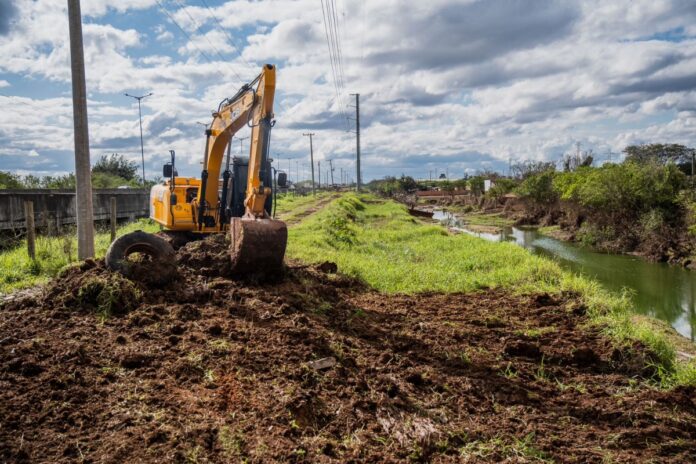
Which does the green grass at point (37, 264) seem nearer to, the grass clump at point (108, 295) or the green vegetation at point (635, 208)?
the grass clump at point (108, 295)

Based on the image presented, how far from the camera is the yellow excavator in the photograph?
7.96 meters

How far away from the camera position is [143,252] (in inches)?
313

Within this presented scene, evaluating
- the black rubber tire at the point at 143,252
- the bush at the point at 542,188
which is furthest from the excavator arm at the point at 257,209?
the bush at the point at 542,188

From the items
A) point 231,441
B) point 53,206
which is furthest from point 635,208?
point 231,441

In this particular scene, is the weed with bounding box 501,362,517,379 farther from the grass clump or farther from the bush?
the bush

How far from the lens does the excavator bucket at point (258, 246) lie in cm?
801

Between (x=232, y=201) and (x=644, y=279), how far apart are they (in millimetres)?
13716

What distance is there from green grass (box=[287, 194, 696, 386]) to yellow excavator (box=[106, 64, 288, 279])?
7.30ft

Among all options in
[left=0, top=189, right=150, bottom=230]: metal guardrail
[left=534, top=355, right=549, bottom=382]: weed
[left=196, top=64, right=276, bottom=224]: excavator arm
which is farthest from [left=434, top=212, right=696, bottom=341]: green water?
[left=0, top=189, right=150, bottom=230]: metal guardrail

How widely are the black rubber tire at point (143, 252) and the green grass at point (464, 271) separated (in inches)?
153

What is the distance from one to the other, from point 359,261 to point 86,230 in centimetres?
585

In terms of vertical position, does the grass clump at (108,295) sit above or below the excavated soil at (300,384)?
above

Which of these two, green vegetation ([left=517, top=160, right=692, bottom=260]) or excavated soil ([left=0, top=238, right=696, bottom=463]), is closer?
excavated soil ([left=0, top=238, right=696, bottom=463])

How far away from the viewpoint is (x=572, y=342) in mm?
6664
